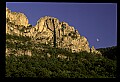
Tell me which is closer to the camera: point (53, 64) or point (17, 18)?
point (53, 64)

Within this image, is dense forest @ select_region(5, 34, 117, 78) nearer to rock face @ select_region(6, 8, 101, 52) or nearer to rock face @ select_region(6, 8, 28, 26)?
rock face @ select_region(6, 8, 101, 52)

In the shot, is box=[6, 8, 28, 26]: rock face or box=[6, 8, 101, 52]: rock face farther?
box=[6, 8, 28, 26]: rock face

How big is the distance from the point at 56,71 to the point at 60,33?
794 inches

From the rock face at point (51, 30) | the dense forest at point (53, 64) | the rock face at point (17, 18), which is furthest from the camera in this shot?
the rock face at point (17, 18)

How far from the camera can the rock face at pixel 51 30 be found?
37.6 meters

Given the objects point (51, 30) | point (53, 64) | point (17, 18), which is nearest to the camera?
point (53, 64)

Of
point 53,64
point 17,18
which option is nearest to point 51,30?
point 17,18

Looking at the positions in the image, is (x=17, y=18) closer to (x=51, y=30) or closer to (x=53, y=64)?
(x=51, y=30)

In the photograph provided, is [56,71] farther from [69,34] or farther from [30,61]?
[69,34]

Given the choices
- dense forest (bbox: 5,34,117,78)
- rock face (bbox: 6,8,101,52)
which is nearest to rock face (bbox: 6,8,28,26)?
rock face (bbox: 6,8,101,52)

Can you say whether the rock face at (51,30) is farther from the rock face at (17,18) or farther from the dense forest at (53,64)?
the dense forest at (53,64)

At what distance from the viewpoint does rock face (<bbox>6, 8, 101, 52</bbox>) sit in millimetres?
37644

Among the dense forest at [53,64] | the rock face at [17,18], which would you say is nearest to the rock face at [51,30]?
the rock face at [17,18]

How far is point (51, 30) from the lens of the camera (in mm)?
46281
